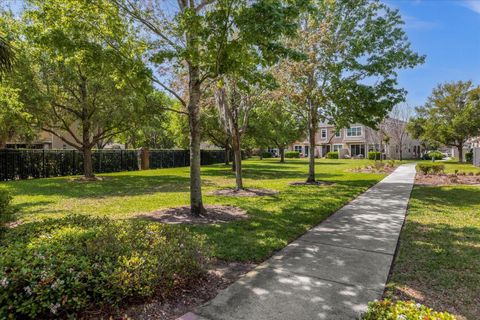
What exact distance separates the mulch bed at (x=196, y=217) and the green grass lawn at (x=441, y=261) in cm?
376

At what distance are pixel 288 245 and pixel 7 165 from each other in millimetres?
17084

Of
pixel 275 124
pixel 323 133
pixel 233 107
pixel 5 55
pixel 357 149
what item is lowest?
pixel 357 149

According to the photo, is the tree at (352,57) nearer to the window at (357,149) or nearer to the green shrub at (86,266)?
the green shrub at (86,266)

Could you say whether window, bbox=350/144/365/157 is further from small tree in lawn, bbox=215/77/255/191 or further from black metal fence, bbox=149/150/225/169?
small tree in lawn, bbox=215/77/255/191

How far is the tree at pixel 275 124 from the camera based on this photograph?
13.7 metres

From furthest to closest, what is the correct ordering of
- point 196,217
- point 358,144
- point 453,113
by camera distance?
point 358,144 → point 453,113 → point 196,217

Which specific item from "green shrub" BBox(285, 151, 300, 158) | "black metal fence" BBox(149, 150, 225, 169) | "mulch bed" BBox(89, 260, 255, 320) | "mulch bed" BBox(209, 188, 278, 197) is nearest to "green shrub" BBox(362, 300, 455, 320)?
"mulch bed" BBox(89, 260, 255, 320)

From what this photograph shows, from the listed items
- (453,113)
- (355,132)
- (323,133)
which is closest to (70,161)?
(453,113)

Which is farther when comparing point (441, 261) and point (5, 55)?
point (5, 55)

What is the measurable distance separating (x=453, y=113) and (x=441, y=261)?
3541cm

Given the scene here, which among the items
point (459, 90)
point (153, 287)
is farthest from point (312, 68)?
point (459, 90)

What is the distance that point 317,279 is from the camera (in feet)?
12.4

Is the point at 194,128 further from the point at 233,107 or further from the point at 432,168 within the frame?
the point at 432,168

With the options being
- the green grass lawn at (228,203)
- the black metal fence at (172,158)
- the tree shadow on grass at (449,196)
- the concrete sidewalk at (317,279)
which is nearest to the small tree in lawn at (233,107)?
the green grass lawn at (228,203)
